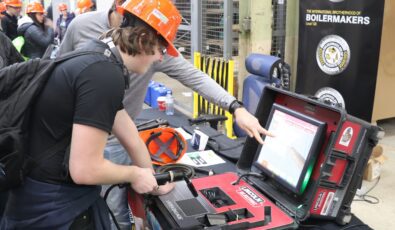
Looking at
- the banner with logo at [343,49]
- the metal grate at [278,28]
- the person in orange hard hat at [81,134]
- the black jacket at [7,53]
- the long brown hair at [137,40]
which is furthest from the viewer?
the metal grate at [278,28]

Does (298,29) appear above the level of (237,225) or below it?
above

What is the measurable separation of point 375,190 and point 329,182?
2124 mm

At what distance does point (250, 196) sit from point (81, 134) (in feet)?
2.07

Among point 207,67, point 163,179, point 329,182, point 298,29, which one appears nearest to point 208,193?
point 163,179

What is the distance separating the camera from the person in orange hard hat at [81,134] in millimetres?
1037

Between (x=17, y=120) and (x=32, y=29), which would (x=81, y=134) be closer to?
(x=17, y=120)

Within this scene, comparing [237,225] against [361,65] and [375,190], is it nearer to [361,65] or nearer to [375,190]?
[375,190]

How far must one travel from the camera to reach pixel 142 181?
4.08 feet

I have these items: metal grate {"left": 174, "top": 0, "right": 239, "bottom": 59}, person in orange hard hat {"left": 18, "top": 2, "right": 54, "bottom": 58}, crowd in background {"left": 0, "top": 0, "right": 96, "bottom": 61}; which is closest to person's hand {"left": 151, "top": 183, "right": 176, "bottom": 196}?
metal grate {"left": 174, "top": 0, "right": 239, "bottom": 59}

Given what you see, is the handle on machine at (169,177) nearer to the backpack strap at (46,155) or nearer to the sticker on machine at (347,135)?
the backpack strap at (46,155)

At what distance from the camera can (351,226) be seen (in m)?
1.32

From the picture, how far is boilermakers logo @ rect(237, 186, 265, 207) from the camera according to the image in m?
1.37

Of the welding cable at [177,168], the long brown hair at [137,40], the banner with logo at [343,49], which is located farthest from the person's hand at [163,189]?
the banner with logo at [343,49]

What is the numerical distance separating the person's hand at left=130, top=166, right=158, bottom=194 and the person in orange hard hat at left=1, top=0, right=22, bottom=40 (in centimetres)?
537
